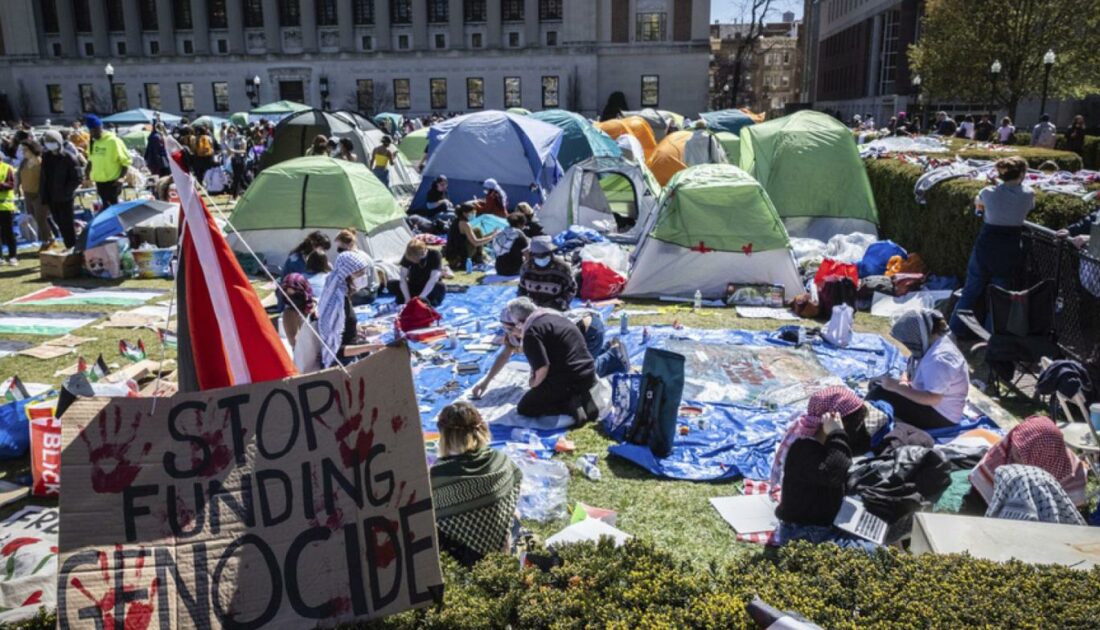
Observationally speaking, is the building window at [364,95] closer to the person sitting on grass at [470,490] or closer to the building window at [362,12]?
the building window at [362,12]

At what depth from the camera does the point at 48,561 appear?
3.89 meters

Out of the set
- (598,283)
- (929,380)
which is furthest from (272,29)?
(929,380)

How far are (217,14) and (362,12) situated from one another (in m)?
9.87

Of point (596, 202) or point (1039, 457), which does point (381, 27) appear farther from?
point (1039, 457)

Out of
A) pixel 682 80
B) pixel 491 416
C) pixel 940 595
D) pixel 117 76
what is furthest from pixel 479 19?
pixel 940 595

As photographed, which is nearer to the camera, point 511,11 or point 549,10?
point 549,10

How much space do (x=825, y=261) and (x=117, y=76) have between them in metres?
55.6

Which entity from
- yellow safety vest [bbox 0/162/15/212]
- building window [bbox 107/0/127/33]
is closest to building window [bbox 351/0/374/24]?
building window [bbox 107/0/127/33]

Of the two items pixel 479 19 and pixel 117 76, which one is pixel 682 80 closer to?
pixel 479 19

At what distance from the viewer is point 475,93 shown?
51812 mm

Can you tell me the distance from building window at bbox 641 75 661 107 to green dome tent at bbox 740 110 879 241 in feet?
128

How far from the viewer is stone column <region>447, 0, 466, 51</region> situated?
5028 centimetres

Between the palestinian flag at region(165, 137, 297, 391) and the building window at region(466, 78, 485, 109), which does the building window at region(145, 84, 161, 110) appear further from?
the palestinian flag at region(165, 137, 297, 391)

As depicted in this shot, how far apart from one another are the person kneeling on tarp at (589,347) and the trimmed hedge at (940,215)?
453cm
